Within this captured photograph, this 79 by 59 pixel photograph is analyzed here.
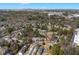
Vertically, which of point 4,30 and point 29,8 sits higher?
point 29,8

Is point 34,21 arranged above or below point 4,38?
above

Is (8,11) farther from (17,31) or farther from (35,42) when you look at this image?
(35,42)

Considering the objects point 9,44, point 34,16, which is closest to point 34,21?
point 34,16

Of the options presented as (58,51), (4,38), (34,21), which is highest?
(34,21)

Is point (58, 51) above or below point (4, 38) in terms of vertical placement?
below

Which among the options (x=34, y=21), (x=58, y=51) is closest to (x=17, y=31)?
(x=34, y=21)

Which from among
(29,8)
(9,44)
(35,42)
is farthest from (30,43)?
(29,8)

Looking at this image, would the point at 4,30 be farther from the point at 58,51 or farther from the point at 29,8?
the point at 58,51

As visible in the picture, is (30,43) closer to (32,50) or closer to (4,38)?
(32,50)
